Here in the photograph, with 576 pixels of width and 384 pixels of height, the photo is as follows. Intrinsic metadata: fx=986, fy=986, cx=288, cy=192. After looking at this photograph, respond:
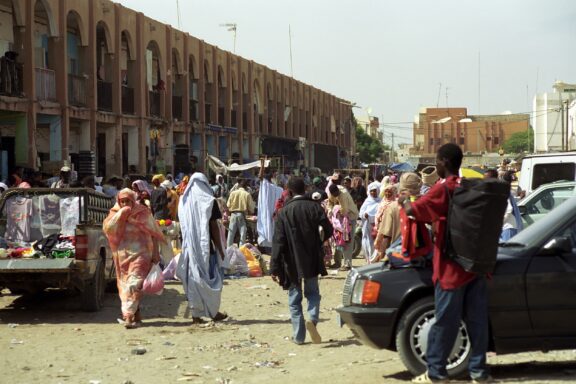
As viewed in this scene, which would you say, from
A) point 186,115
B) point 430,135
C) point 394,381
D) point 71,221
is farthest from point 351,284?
point 430,135

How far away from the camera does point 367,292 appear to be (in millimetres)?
8008

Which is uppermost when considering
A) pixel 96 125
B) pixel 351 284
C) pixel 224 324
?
pixel 96 125

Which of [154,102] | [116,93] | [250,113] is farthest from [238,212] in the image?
[250,113]

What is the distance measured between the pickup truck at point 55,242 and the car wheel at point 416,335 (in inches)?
218

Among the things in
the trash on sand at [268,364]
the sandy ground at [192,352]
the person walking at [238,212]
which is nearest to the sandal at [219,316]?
the sandy ground at [192,352]

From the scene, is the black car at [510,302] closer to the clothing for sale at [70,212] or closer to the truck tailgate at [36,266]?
the truck tailgate at [36,266]

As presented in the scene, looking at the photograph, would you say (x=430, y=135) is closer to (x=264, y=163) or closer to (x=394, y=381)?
(x=264, y=163)

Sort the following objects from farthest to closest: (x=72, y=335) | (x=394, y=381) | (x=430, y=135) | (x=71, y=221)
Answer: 1. (x=430, y=135)
2. (x=71, y=221)
3. (x=72, y=335)
4. (x=394, y=381)

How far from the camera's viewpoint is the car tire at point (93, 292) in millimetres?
12766

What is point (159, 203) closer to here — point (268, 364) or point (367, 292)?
point (268, 364)

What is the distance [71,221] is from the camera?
13.4 metres

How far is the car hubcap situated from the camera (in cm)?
768

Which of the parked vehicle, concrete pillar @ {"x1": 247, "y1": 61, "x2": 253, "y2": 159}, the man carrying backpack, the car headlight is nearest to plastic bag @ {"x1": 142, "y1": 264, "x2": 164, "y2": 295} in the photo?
the car headlight

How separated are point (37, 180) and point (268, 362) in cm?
1341
